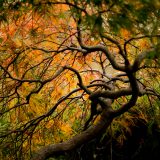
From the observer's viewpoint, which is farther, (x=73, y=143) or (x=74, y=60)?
(x=74, y=60)

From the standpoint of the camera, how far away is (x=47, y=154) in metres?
3.15

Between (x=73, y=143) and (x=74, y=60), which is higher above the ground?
(x=74, y=60)

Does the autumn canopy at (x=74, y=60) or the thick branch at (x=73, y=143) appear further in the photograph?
the thick branch at (x=73, y=143)

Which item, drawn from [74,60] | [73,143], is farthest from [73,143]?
[74,60]

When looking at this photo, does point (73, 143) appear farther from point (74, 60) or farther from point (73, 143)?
point (74, 60)

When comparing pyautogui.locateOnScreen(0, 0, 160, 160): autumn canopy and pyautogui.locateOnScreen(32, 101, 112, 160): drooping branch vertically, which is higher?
pyautogui.locateOnScreen(0, 0, 160, 160): autumn canopy

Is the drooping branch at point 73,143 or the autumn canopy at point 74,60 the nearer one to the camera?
the autumn canopy at point 74,60

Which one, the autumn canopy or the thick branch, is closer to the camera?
the autumn canopy

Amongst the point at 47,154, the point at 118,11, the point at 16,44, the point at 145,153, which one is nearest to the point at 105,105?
the point at 47,154

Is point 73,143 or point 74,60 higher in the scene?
point 74,60

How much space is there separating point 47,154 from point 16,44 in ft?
3.36

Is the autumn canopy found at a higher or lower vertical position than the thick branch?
higher

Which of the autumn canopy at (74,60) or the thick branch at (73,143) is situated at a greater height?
the autumn canopy at (74,60)

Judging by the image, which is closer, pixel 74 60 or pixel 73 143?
pixel 73 143
